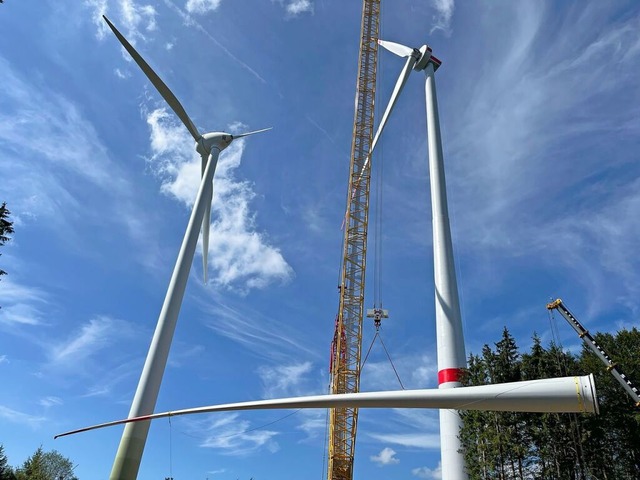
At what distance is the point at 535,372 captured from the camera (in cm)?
4566

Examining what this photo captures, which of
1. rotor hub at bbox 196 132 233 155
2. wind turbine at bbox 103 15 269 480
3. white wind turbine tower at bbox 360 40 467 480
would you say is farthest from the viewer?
rotor hub at bbox 196 132 233 155

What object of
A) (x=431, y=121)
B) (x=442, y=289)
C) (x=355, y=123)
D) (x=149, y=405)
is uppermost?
(x=355, y=123)

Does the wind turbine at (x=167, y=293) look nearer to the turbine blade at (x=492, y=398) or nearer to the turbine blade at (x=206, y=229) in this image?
the turbine blade at (x=206, y=229)

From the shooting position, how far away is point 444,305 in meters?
27.7

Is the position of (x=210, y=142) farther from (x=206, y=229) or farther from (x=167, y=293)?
(x=167, y=293)

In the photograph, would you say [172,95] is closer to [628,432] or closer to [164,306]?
[164,306]

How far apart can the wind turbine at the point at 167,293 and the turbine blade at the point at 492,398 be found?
12.8m

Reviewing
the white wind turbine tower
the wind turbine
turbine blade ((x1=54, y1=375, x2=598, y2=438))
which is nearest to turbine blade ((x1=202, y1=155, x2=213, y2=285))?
the wind turbine

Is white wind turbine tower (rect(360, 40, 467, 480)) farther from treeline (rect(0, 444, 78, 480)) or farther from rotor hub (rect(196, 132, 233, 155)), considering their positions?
treeline (rect(0, 444, 78, 480))

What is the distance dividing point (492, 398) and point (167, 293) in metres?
21.4

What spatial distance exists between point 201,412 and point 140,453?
10075mm

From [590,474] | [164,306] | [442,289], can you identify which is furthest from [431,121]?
[590,474]

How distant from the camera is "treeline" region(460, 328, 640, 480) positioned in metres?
38.7

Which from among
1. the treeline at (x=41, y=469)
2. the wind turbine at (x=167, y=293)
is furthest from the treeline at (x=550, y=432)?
the treeline at (x=41, y=469)
